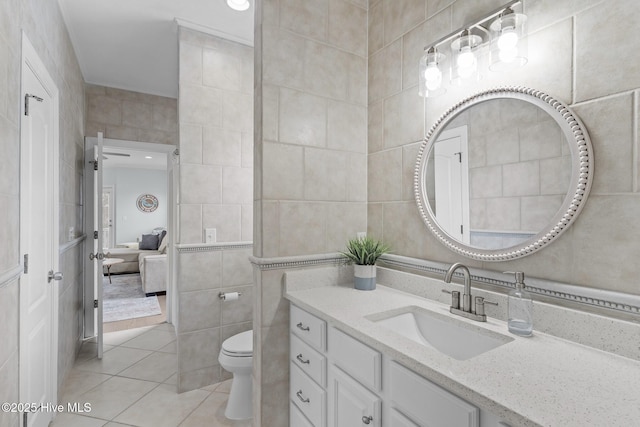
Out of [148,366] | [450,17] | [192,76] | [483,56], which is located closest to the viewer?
[483,56]

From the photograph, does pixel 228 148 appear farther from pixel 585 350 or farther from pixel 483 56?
pixel 585 350

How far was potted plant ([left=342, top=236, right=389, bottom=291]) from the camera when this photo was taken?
1588 millimetres

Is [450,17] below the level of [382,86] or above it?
above

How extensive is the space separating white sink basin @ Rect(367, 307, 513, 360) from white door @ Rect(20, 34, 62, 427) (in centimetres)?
168

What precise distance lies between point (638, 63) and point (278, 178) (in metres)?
1.30

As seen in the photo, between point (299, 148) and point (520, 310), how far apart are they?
3.79 ft

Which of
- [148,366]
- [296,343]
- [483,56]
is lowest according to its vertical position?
[148,366]

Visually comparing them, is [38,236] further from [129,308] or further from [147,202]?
[147,202]

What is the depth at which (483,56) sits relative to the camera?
1.25m

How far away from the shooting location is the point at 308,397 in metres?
1.38

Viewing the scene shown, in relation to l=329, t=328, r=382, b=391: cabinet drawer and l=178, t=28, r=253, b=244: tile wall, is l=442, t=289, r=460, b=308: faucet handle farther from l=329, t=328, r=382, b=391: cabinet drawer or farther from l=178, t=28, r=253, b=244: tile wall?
l=178, t=28, r=253, b=244: tile wall

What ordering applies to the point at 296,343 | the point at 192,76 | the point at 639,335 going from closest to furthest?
the point at 639,335
the point at 296,343
the point at 192,76

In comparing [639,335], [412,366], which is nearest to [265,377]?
[412,366]

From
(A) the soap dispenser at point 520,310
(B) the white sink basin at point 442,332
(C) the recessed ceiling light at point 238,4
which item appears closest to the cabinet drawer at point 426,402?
(B) the white sink basin at point 442,332
